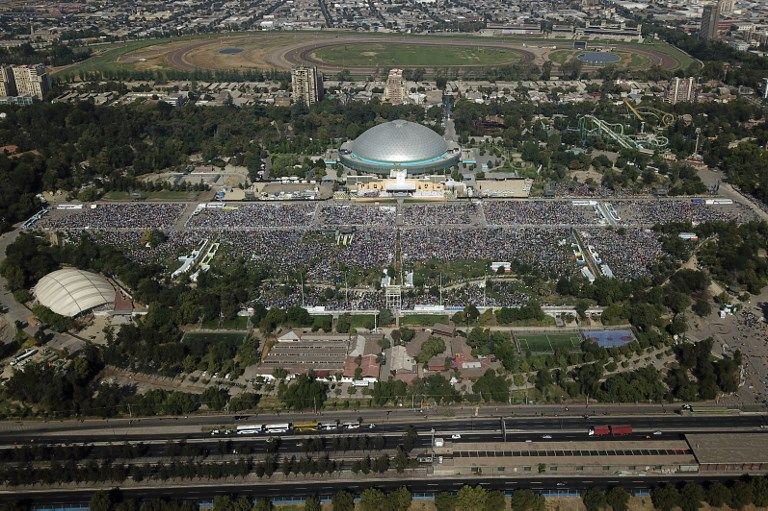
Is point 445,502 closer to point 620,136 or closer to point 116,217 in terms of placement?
point 116,217

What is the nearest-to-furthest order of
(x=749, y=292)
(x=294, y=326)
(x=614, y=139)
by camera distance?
(x=294, y=326), (x=749, y=292), (x=614, y=139)

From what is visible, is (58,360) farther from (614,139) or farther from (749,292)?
(614,139)

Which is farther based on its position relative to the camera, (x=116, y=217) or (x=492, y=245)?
(x=116, y=217)

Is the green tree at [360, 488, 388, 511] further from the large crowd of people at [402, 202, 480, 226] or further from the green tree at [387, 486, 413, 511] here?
the large crowd of people at [402, 202, 480, 226]

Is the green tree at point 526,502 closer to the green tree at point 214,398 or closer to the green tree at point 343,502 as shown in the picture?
the green tree at point 343,502

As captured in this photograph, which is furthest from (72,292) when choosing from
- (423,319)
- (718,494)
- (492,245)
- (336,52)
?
(336,52)

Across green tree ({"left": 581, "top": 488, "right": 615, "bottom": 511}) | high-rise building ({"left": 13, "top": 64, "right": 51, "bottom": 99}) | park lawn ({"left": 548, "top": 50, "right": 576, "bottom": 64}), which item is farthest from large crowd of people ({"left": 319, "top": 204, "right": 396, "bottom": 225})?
park lawn ({"left": 548, "top": 50, "right": 576, "bottom": 64})

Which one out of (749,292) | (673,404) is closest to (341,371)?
(673,404)
